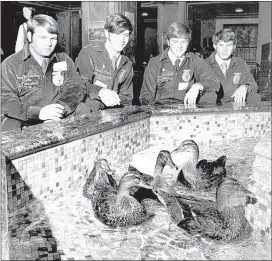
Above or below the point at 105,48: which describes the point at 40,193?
below

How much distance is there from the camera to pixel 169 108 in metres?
2.69

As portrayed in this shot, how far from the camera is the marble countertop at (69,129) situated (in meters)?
1.42

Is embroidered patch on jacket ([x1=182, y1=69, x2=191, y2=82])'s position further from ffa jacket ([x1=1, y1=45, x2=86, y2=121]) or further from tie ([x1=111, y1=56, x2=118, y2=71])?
ffa jacket ([x1=1, y1=45, x2=86, y2=121])

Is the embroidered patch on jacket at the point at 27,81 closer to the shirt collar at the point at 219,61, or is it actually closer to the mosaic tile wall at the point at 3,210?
the mosaic tile wall at the point at 3,210

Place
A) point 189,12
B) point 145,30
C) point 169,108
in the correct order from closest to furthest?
point 169,108 → point 189,12 → point 145,30

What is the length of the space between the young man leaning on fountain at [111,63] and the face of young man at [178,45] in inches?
17.2

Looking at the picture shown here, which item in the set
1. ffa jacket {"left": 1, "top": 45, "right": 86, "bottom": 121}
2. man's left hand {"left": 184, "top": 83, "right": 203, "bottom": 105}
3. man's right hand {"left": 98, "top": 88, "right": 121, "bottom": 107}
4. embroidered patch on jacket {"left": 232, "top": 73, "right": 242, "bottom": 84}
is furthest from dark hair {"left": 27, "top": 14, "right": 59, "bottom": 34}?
embroidered patch on jacket {"left": 232, "top": 73, "right": 242, "bottom": 84}

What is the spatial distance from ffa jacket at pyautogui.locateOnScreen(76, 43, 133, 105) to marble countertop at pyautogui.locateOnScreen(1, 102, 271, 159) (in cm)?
92

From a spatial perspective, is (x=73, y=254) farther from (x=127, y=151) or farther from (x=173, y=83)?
(x=173, y=83)

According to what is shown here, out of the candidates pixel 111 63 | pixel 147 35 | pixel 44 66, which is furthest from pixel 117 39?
pixel 147 35

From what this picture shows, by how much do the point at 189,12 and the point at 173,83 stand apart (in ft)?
13.7

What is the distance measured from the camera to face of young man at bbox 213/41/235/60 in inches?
159

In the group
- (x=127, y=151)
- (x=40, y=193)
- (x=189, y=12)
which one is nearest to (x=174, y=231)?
(x=40, y=193)

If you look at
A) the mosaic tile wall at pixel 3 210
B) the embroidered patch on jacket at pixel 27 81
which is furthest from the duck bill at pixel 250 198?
the embroidered patch on jacket at pixel 27 81
